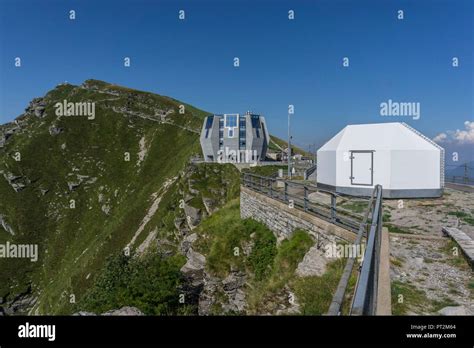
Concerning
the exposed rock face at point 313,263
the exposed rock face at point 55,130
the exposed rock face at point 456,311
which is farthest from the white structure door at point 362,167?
the exposed rock face at point 55,130

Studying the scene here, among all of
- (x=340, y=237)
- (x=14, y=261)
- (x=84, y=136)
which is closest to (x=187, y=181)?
(x=340, y=237)

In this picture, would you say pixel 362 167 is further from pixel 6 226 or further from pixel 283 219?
pixel 6 226

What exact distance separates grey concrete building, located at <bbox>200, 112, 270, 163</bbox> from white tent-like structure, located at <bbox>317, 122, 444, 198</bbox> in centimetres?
4219

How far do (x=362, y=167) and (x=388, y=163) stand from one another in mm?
1427

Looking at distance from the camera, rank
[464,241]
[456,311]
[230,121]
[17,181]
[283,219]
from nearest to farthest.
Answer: [456,311]
[464,241]
[283,219]
[230,121]
[17,181]

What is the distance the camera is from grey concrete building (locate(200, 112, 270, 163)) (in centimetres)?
6276

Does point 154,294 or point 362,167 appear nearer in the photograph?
point 154,294

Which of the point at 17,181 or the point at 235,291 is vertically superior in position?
the point at 17,181

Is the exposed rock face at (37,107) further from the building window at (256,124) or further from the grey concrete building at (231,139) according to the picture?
the building window at (256,124)

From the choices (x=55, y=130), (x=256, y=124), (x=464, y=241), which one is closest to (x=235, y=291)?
A: (x=464, y=241)

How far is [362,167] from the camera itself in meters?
19.3
